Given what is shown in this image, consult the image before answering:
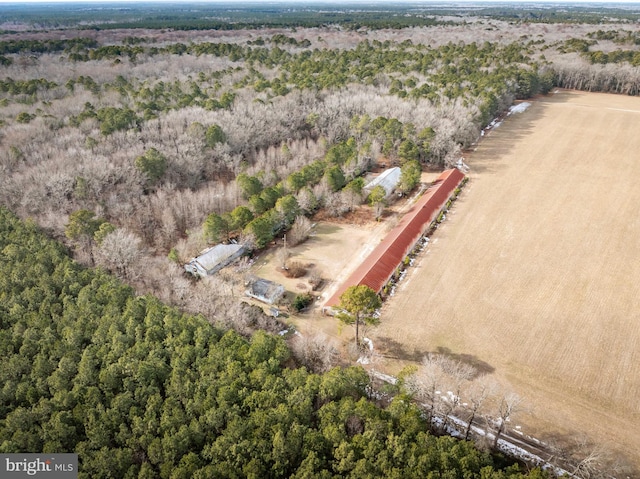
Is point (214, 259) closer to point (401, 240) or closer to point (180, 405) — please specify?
point (401, 240)

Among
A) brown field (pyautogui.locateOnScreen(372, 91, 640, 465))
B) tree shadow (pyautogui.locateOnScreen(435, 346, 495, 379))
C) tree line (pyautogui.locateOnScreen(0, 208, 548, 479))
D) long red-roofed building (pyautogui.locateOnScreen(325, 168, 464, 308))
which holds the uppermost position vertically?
tree line (pyautogui.locateOnScreen(0, 208, 548, 479))

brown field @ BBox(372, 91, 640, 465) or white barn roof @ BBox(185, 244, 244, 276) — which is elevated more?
white barn roof @ BBox(185, 244, 244, 276)

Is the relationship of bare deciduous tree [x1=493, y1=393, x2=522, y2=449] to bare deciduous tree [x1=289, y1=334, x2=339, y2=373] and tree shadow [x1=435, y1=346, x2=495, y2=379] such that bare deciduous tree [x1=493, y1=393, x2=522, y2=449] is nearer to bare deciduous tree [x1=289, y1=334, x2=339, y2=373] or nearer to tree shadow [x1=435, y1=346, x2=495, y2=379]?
tree shadow [x1=435, y1=346, x2=495, y2=379]

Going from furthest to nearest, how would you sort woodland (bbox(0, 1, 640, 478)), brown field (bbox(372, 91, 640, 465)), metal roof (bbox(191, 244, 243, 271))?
metal roof (bbox(191, 244, 243, 271)) < brown field (bbox(372, 91, 640, 465)) < woodland (bbox(0, 1, 640, 478))

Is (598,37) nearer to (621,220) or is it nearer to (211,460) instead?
(621,220)

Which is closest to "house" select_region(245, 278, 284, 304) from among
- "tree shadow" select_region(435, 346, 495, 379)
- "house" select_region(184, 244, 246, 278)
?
"house" select_region(184, 244, 246, 278)

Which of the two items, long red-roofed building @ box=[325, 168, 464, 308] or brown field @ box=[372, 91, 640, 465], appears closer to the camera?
brown field @ box=[372, 91, 640, 465]

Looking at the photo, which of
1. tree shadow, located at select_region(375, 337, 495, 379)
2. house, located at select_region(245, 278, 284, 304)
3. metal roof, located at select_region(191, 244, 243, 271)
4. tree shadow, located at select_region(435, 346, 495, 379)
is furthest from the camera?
metal roof, located at select_region(191, 244, 243, 271)
